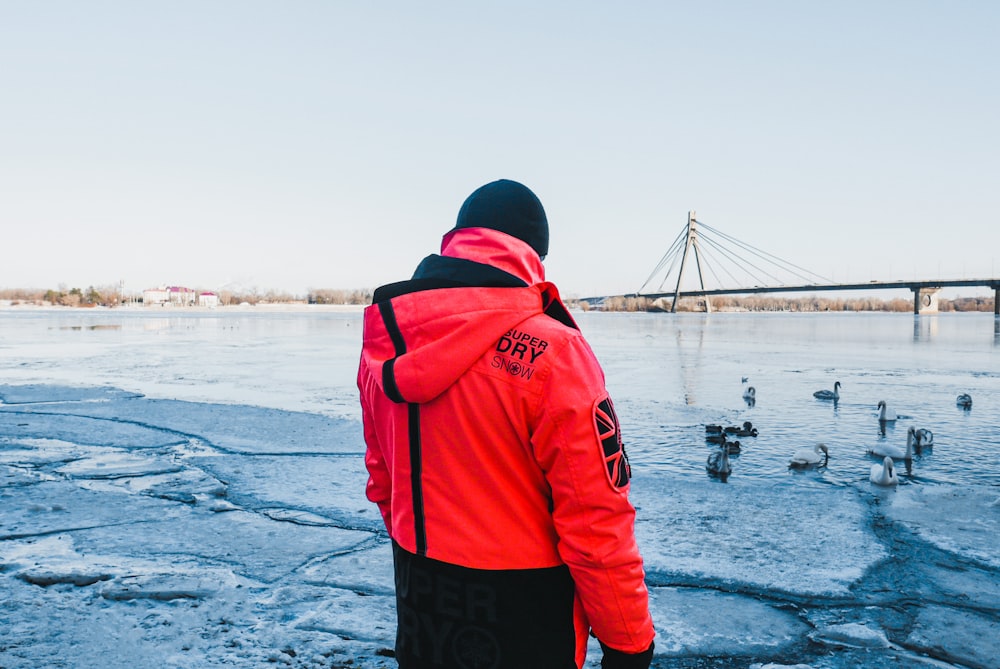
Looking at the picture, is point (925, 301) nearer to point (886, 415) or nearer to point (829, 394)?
point (829, 394)

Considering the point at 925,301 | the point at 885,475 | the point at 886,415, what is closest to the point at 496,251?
the point at 885,475

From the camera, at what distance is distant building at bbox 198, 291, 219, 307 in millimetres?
101494

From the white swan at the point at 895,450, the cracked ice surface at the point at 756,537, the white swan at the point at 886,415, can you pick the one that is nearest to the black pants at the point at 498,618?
the cracked ice surface at the point at 756,537

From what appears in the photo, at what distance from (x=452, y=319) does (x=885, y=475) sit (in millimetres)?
4987

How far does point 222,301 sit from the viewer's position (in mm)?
113938

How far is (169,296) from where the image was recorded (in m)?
111

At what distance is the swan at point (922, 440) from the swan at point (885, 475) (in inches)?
51.9

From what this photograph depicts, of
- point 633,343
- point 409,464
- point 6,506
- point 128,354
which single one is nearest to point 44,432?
point 6,506

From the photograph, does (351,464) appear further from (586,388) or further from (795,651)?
(586,388)

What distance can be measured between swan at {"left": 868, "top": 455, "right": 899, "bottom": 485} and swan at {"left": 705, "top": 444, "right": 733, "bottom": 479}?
105cm

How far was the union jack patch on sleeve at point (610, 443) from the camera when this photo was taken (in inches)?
57.6

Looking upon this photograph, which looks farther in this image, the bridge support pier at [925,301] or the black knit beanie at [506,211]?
the bridge support pier at [925,301]

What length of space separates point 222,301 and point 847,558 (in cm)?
12002

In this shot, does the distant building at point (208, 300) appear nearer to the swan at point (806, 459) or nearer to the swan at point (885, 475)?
the swan at point (806, 459)
